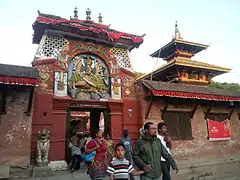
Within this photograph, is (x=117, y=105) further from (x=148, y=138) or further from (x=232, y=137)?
(x=232, y=137)

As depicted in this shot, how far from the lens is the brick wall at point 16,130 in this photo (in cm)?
753

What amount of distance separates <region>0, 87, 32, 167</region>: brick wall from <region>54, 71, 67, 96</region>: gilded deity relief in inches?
45.8

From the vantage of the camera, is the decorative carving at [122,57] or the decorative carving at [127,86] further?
the decorative carving at [122,57]

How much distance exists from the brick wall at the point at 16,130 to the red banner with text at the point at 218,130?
9098 millimetres

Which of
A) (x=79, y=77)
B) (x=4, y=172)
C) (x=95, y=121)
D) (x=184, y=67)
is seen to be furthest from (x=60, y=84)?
(x=184, y=67)

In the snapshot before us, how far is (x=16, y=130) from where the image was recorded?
25.7 ft

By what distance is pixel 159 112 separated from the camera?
1059 centimetres

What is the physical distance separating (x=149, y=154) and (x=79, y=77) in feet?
22.3

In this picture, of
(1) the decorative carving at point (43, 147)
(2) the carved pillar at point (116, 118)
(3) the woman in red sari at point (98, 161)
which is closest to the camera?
(3) the woman in red sari at point (98, 161)

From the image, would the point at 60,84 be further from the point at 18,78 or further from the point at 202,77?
the point at 202,77

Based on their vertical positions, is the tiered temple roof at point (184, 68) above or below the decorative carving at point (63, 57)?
above

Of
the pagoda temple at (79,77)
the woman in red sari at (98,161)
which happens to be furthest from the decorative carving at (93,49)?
the woman in red sari at (98,161)

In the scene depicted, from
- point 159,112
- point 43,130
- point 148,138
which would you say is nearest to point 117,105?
point 159,112

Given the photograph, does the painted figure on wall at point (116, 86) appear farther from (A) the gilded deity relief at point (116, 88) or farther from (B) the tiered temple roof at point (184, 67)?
(B) the tiered temple roof at point (184, 67)
